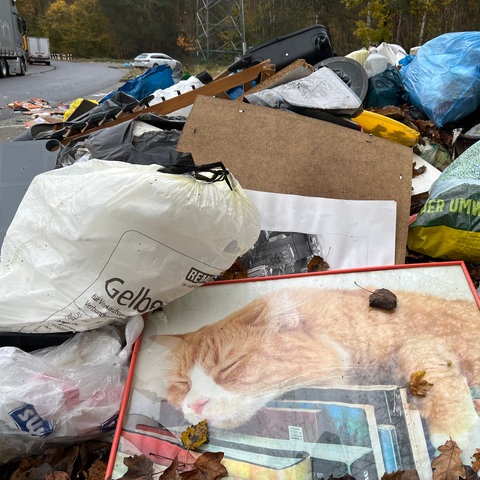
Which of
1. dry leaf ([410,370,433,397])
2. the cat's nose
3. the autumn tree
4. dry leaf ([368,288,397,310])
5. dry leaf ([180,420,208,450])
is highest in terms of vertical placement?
dry leaf ([368,288,397,310])

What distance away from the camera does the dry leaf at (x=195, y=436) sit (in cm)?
128

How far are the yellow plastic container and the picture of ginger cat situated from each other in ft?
4.71

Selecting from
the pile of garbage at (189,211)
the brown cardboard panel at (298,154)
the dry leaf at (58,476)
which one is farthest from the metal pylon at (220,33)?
the dry leaf at (58,476)

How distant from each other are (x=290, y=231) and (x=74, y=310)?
963mm

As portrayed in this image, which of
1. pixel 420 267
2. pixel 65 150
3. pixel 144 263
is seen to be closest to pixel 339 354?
pixel 420 267

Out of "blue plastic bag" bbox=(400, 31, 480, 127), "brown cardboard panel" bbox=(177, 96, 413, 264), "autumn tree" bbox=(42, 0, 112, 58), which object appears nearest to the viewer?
"brown cardboard panel" bbox=(177, 96, 413, 264)

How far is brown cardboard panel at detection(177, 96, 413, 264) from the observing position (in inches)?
84.4

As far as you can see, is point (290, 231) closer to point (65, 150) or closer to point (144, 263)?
point (144, 263)

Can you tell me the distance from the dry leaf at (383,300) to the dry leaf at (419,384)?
25cm

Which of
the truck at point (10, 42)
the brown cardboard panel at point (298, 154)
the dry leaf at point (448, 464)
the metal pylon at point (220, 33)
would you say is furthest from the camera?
the metal pylon at point (220, 33)

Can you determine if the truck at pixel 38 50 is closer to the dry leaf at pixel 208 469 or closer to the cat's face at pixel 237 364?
the cat's face at pixel 237 364

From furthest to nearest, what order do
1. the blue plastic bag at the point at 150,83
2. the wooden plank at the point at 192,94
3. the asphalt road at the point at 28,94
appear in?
the asphalt road at the point at 28,94 < the blue plastic bag at the point at 150,83 < the wooden plank at the point at 192,94

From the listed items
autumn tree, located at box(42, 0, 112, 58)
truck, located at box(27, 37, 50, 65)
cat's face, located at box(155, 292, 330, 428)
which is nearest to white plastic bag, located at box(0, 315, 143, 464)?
cat's face, located at box(155, 292, 330, 428)

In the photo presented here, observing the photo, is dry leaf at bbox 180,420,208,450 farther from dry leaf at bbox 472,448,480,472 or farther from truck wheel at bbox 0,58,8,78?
truck wheel at bbox 0,58,8,78
